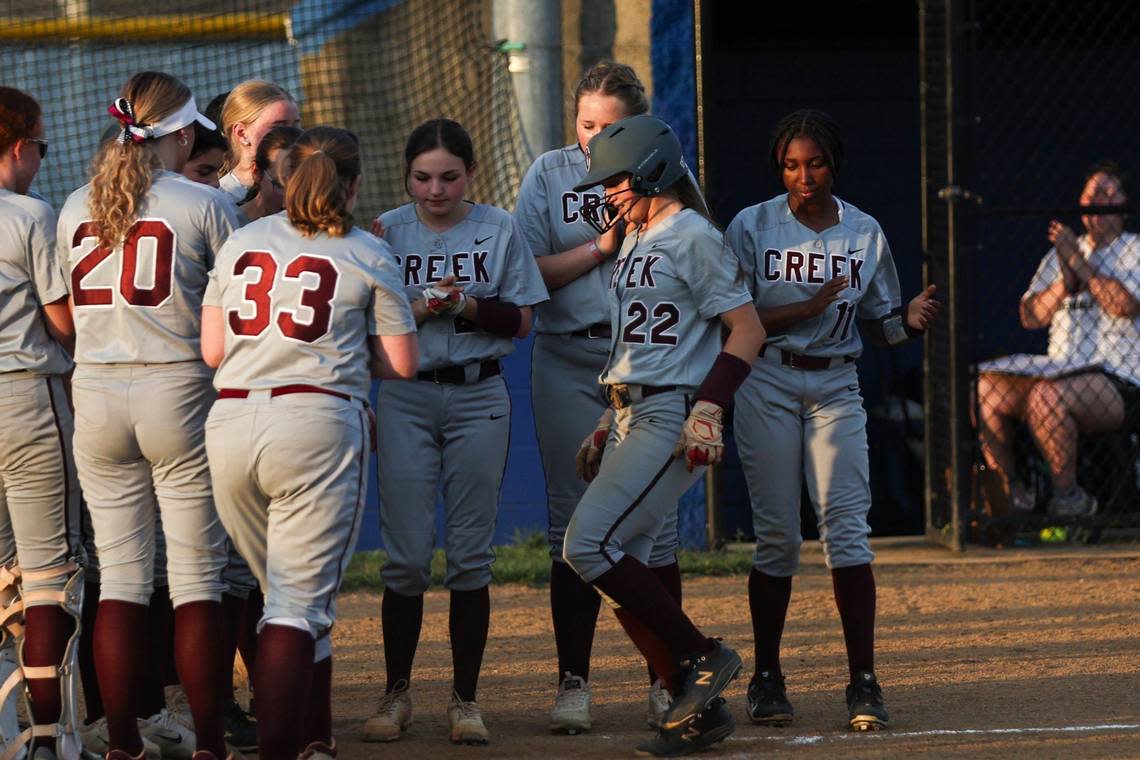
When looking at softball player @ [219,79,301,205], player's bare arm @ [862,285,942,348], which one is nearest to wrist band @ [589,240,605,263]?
player's bare arm @ [862,285,942,348]

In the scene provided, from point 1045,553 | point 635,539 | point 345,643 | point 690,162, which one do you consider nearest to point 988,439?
point 1045,553

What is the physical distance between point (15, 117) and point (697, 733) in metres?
2.41

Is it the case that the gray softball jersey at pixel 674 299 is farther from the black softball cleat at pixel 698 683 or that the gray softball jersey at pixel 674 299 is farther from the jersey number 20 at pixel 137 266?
the jersey number 20 at pixel 137 266

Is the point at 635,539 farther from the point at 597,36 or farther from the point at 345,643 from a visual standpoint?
the point at 597,36

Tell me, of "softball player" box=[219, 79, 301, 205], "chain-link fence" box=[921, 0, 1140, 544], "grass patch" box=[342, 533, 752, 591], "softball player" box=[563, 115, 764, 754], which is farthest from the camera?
"chain-link fence" box=[921, 0, 1140, 544]

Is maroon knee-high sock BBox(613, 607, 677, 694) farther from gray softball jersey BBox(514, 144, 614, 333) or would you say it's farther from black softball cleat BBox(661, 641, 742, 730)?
gray softball jersey BBox(514, 144, 614, 333)

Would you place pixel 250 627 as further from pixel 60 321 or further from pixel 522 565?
pixel 522 565

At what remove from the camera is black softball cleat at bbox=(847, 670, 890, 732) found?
464 centimetres

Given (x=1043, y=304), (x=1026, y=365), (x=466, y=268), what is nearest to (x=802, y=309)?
(x=466, y=268)

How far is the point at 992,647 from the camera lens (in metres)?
5.98

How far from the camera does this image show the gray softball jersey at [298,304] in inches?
148

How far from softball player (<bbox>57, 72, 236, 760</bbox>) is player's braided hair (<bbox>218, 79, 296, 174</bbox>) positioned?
96 centimetres

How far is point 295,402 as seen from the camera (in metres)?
3.74

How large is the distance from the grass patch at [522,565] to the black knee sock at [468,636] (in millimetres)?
2536
